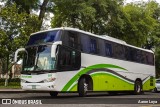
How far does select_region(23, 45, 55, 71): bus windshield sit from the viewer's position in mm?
16953

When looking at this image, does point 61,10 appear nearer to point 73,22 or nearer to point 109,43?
point 73,22

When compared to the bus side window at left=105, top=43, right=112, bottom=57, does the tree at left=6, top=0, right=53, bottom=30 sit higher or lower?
higher

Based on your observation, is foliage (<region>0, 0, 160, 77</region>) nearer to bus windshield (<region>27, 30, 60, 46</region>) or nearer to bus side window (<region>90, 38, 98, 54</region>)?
bus side window (<region>90, 38, 98, 54</region>)

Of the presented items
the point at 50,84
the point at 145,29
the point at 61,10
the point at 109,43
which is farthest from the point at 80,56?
the point at 145,29

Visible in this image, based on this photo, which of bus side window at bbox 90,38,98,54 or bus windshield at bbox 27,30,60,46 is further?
bus side window at bbox 90,38,98,54

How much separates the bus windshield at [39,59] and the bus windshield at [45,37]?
Result: 0.47m

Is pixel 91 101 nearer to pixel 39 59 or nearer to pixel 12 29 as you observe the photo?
pixel 39 59

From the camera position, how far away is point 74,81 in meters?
17.9

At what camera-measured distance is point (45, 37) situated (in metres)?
17.9

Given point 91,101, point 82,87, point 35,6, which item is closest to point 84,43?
point 82,87

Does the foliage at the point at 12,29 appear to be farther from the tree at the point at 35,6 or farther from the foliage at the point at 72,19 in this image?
the tree at the point at 35,6

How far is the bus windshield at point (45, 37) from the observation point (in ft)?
57.3

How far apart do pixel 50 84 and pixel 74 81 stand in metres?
1.68

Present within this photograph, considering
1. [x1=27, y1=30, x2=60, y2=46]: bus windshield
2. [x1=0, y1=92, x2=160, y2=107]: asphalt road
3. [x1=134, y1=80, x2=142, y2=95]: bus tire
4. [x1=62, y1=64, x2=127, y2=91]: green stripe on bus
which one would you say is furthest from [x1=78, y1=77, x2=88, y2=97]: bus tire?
[x1=134, y1=80, x2=142, y2=95]: bus tire
